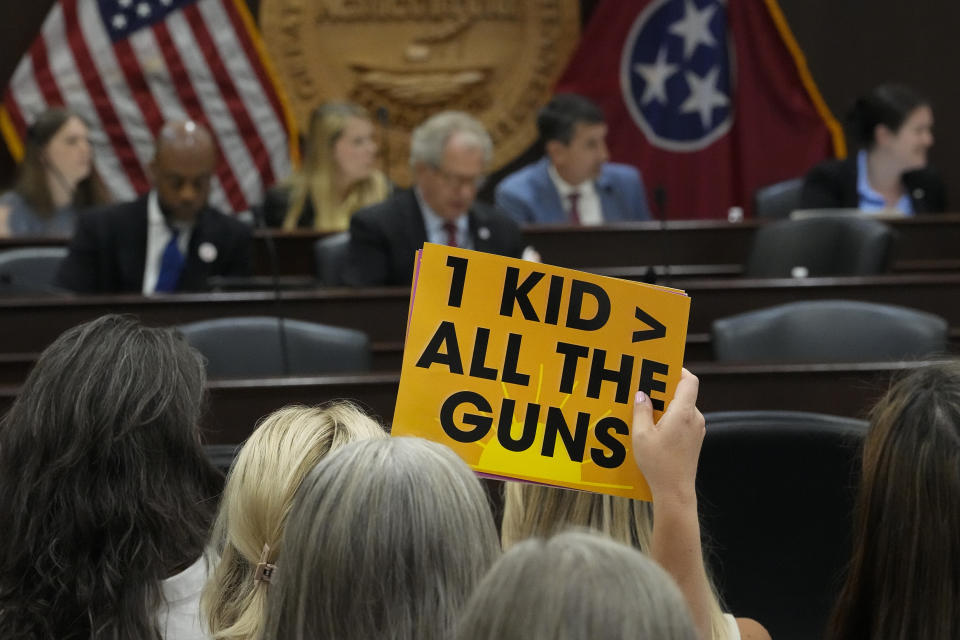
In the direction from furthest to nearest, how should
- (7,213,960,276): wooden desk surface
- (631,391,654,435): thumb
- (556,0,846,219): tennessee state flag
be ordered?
1. (556,0,846,219): tennessee state flag
2. (7,213,960,276): wooden desk surface
3. (631,391,654,435): thumb

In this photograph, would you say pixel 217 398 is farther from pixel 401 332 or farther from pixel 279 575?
pixel 279 575

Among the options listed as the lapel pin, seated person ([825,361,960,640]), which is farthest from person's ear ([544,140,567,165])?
seated person ([825,361,960,640])

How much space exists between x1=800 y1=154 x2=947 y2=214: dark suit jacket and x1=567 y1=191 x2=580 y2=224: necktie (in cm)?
115

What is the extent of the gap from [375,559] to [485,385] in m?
0.49

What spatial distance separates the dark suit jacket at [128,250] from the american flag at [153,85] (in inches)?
103

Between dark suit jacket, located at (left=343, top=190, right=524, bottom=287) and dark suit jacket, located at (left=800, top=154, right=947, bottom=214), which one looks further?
dark suit jacket, located at (left=800, top=154, right=947, bottom=214)

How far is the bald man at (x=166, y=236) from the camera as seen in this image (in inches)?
202

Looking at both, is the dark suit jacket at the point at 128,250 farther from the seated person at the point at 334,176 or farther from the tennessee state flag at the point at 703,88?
the tennessee state flag at the point at 703,88

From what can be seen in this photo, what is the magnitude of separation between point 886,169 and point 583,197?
1.51 m

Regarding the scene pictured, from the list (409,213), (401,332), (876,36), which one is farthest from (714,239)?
(876,36)

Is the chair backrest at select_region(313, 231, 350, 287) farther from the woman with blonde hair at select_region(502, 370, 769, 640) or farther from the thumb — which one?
the thumb

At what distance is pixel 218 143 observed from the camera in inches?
312

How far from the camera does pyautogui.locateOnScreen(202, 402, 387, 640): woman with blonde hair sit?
1537 mm

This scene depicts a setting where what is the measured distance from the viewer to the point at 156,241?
530cm
